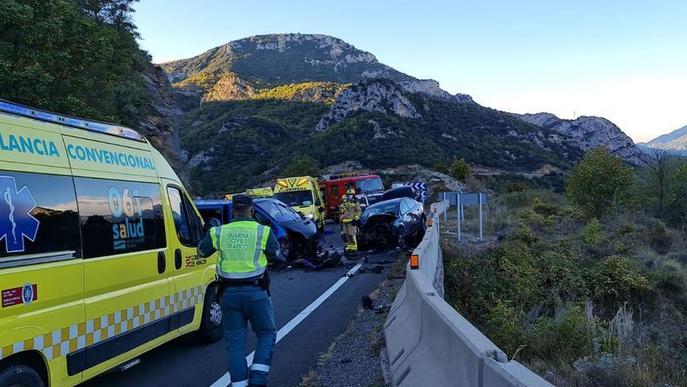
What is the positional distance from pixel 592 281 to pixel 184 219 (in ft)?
39.9

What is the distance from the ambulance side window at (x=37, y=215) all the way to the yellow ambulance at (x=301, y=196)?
17.6m

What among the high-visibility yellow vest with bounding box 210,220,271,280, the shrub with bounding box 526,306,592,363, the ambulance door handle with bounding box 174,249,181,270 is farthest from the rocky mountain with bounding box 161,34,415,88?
the high-visibility yellow vest with bounding box 210,220,271,280

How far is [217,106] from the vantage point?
96250mm

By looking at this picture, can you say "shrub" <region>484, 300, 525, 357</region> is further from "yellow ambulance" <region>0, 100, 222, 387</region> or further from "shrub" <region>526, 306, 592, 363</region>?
"yellow ambulance" <region>0, 100, 222, 387</region>

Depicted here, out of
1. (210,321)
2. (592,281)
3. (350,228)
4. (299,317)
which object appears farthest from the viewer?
(350,228)

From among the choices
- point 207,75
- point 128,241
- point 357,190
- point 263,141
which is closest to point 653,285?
point 128,241

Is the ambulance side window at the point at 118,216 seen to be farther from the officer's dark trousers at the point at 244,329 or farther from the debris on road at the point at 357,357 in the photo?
the debris on road at the point at 357,357

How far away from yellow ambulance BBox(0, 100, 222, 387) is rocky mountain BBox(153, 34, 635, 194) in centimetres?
5283

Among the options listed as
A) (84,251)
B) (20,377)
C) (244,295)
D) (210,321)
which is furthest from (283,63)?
(20,377)

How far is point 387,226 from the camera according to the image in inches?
634

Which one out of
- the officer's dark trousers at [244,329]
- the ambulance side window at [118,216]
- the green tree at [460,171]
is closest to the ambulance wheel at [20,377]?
the ambulance side window at [118,216]

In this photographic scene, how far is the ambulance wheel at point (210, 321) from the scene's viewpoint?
23.9 ft

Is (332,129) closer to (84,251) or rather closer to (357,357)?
(357,357)

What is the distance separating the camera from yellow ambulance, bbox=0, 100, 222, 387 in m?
4.14
